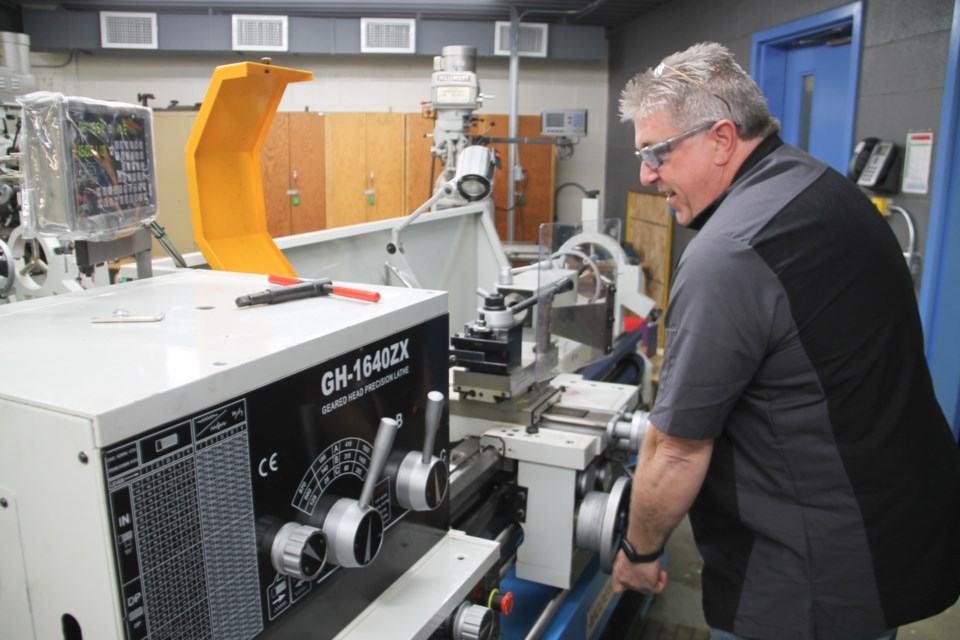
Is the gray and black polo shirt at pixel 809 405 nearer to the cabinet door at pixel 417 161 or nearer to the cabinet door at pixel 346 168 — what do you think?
the cabinet door at pixel 417 161

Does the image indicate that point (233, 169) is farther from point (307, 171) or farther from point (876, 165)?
point (307, 171)

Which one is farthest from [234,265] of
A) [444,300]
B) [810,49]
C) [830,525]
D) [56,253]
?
[810,49]

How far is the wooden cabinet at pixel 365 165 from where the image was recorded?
17.8 feet

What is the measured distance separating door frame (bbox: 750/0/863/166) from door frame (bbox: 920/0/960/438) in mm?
479

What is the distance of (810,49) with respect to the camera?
12.0 feet

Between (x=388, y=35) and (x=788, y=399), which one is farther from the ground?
(x=388, y=35)

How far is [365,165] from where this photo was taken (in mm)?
5496

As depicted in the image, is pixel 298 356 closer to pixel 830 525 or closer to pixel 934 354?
pixel 830 525

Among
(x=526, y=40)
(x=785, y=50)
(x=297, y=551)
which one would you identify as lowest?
(x=297, y=551)

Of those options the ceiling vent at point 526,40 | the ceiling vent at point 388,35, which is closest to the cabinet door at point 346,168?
the ceiling vent at point 388,35

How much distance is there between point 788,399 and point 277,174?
4949 millimetres

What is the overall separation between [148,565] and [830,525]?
34.6 inches

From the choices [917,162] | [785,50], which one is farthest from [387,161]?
[917,162]

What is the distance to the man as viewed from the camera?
98 centimetres
